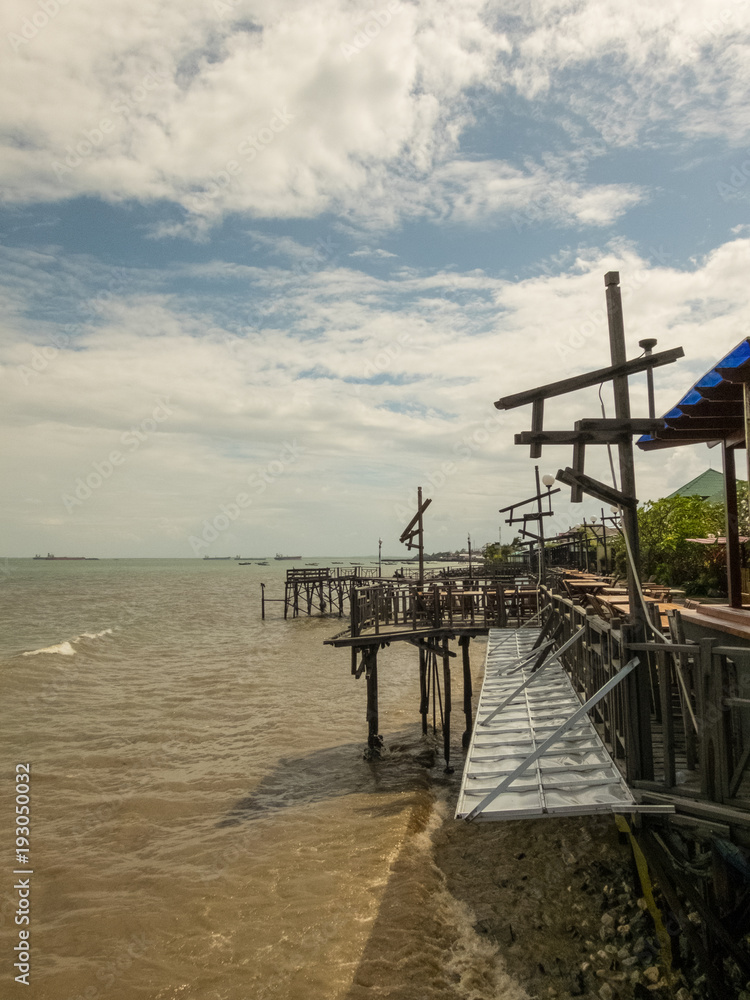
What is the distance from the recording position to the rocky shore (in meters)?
5.38

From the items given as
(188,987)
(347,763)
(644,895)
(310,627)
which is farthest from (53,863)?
(310,627)

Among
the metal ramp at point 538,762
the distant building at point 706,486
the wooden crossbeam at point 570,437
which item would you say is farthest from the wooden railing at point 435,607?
the distant building at point 706,486

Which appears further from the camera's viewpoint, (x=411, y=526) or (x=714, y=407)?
(x=411, y=526)

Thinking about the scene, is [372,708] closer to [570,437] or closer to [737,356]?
[570,437]

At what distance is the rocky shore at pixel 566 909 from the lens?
538 cm

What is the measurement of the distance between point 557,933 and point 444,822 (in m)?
3.59

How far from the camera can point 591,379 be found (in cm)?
625

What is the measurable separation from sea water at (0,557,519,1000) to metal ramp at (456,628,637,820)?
201 cm

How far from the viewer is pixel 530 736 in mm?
6738

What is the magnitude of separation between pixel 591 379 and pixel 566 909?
5544 mm

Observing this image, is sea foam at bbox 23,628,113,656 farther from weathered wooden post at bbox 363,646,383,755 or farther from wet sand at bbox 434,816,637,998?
wet sand at bbox 434,816,637,998

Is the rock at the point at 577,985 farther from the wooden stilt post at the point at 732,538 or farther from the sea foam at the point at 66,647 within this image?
the sea foam at the point at 66,647

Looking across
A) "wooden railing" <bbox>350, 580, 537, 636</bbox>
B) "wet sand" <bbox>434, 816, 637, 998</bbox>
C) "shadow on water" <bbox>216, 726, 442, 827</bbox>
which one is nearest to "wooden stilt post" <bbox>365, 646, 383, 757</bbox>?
"shadow on water" <bbox>216, 726, 442, 827</bbox>

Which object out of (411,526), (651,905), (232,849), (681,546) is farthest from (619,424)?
(411,526)
